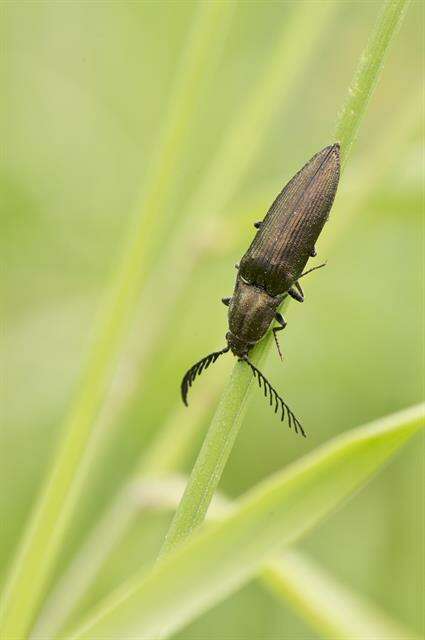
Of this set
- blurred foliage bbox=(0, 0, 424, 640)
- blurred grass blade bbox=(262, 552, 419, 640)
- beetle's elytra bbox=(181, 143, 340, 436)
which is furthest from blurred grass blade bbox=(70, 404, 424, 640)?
blurred foliage bbox=(0, 0, 424, 640)

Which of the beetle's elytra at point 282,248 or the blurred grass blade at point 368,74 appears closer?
the blurred grass blade at point 368,74

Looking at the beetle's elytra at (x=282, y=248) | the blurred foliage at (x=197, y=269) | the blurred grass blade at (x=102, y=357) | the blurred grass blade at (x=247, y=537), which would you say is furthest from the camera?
the blurred foliage at (x=197, y=269)

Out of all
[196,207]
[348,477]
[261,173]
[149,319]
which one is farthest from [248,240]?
[261,173]

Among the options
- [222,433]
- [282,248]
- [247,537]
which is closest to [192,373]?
[282,248]

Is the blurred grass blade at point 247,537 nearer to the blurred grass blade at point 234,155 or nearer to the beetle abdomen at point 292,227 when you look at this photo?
the beetle abdomen at point 292,227

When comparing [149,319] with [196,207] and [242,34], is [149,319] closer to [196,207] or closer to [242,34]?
[196,207]

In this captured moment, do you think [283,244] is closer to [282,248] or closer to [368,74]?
[282,248]

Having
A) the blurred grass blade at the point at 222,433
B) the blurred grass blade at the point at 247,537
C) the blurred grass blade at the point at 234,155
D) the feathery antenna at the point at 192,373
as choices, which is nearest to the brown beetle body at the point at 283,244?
the feathery antenna at the point at 192,373
